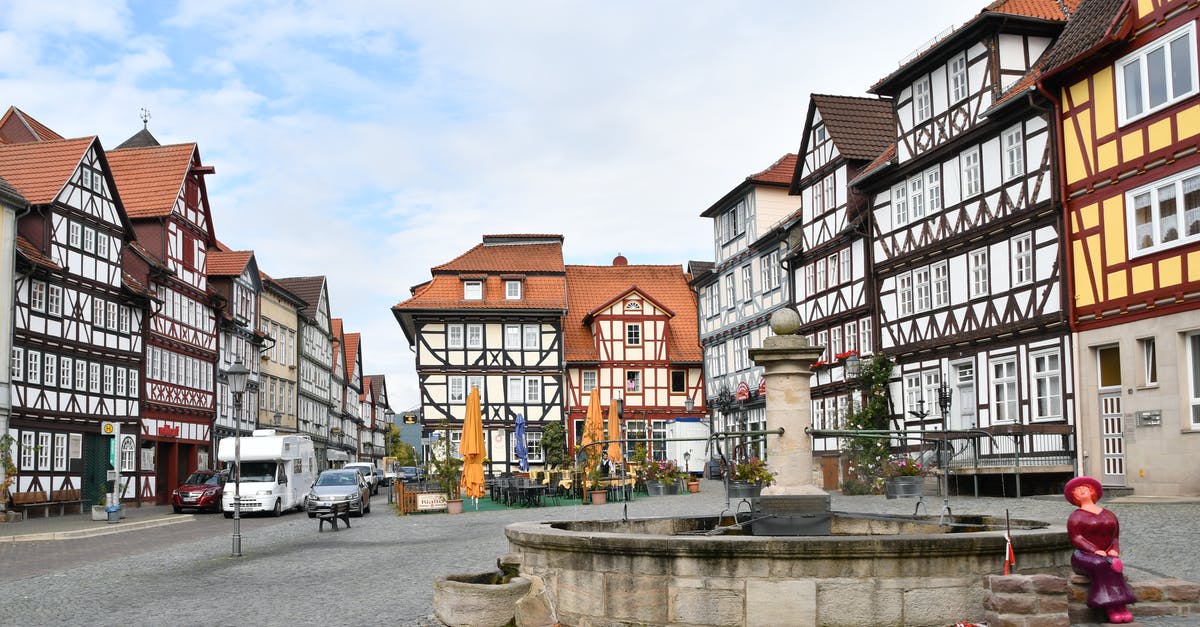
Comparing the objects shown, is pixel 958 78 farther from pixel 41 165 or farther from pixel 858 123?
pixel 41 165

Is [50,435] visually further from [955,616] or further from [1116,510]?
[955,616]

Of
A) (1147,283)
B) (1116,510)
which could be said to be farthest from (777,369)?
(1147,283)

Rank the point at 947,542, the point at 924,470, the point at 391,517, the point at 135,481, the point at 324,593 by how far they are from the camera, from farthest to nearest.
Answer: the point at 135,481 → the point at 391,517 → the point at 924,470 → the point at 324,593 → the point at 947,542

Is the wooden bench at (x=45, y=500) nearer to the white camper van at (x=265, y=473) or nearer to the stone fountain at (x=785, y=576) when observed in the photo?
the white camper van at (x=265, y=473)

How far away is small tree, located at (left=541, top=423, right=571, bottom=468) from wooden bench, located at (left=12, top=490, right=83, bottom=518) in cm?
2176

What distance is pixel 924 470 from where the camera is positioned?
26.5 metres

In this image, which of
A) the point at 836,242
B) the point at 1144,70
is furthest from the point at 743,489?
the point at 836,242

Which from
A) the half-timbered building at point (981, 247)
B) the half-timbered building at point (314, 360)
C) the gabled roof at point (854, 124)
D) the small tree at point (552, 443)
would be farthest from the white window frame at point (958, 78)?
the half-timbered building at point (314, 360)

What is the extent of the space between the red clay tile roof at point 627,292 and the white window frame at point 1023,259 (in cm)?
3137

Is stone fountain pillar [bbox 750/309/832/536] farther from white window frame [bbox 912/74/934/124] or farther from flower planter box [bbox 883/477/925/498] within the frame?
white window frame [bbox 912/74/934/124]

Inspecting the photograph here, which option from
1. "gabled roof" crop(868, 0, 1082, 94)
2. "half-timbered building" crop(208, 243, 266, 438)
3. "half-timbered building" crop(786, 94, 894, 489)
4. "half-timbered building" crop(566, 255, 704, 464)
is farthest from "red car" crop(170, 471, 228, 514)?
"gabled roof" crop(868, 0, 1082, 94)

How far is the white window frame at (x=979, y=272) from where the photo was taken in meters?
28.8

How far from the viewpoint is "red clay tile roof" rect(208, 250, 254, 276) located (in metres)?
53.9

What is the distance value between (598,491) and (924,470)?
9.20m
